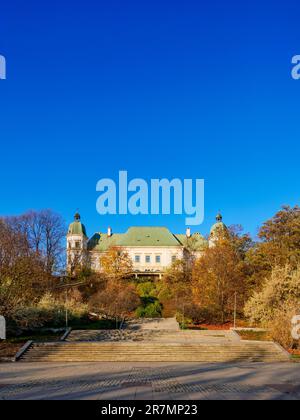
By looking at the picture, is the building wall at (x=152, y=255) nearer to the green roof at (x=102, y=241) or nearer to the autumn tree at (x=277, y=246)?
the green roof at (x=102, y=241)

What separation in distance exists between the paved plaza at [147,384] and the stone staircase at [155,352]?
200 inches

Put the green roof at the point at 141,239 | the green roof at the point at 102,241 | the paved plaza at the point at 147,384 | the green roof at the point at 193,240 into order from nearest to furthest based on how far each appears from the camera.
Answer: the paved plaza at the point at 147,384 → the green roof at the point at 193,240 → the green roof at the point at 102,241 → the green roof at the point at 141,239

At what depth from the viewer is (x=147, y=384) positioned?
14.5 metres

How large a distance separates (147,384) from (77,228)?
64.5 meters

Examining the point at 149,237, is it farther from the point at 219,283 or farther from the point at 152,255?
the point at 219,283

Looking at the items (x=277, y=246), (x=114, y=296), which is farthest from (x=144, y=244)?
(x=277, y=246)

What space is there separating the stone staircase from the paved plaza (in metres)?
5.07

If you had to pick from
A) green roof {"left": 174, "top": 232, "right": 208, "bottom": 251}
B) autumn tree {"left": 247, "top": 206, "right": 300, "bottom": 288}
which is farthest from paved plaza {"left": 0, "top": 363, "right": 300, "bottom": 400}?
green roof {"left": 174, "top": 232, "right": 208, "bottom": 251}

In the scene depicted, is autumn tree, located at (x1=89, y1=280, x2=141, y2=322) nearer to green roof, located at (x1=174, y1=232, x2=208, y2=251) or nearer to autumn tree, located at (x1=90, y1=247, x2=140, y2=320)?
autumn tree, located at (x1=90, y1=247, x2=140, y2=320)

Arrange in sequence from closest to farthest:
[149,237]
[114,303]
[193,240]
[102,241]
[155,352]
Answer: [155,352]
[114,303]
[193,240]
[102,241]
[149,237]

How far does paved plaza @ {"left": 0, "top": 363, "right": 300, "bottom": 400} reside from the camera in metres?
12.3

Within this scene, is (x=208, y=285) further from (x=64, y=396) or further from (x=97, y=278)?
(x=64, y=396)

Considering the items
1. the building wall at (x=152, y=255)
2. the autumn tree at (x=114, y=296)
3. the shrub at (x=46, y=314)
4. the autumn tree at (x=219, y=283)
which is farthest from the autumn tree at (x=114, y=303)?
the building wall at (x=152, y=255)

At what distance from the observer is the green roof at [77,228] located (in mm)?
77050
